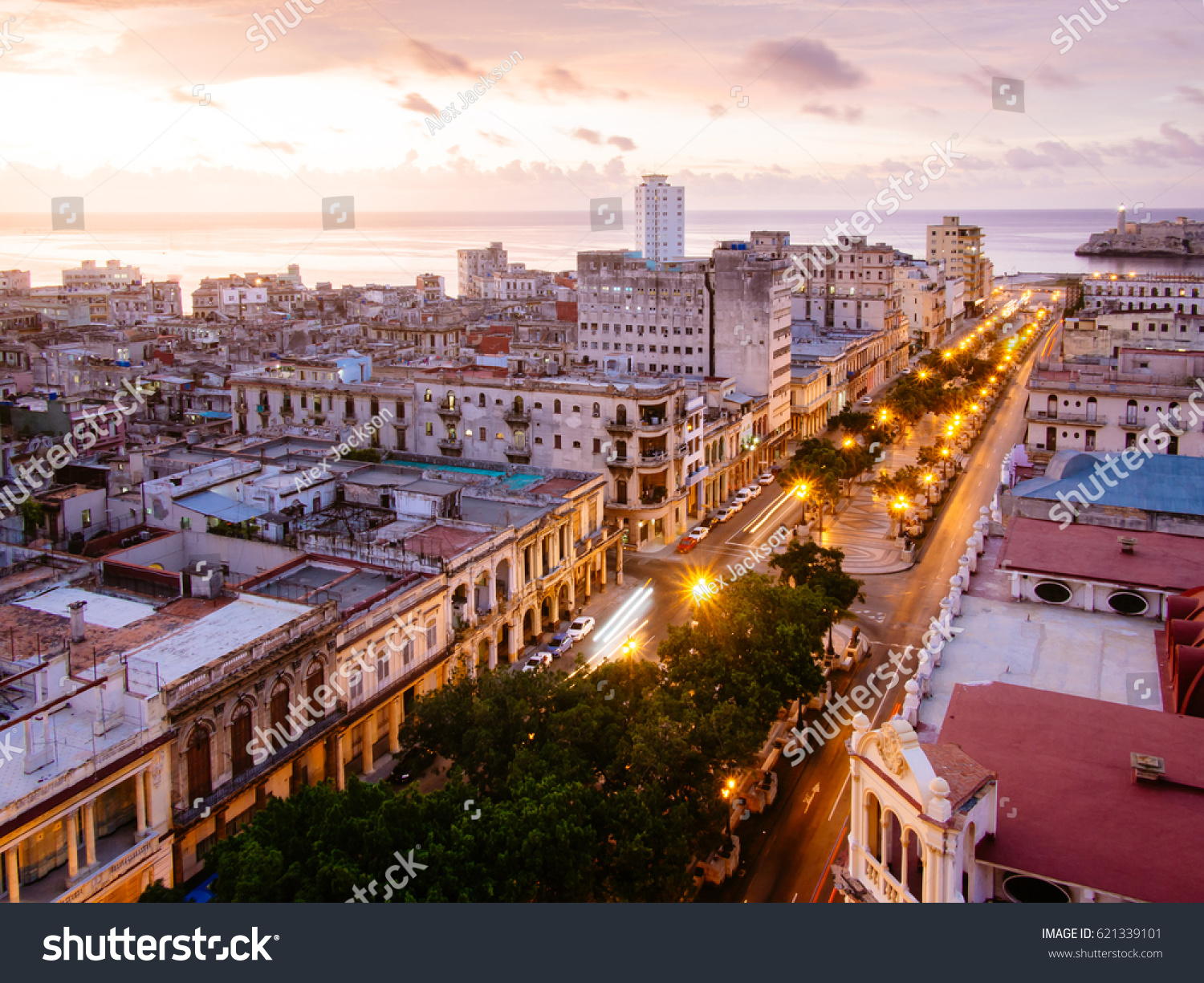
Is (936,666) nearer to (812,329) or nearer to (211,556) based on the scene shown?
(211,556)

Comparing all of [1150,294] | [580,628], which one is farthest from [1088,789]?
[1150,294]

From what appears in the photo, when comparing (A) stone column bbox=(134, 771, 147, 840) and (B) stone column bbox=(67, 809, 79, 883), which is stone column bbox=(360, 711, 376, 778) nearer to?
(A) stone column bbox=(134, 771, 147, 840)

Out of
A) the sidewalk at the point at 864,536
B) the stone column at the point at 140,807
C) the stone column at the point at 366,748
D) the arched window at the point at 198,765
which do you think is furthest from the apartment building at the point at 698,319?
the stone column at the point at 140,807

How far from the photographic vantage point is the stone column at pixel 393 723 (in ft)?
152

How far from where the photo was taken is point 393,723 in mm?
46438

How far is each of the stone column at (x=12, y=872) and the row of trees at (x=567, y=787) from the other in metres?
3.98

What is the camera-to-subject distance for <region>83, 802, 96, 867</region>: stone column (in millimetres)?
31078

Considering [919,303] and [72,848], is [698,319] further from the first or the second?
[919,303]

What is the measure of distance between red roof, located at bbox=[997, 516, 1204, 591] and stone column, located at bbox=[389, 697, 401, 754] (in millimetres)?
27169

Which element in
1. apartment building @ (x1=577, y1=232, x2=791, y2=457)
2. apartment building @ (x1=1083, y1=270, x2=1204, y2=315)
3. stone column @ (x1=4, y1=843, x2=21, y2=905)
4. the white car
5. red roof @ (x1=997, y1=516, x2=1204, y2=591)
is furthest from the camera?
apartment building @ (x1=1083, y1=270, x2=1204, y2=315)

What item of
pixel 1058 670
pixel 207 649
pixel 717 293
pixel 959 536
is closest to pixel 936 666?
pixel 1058 670

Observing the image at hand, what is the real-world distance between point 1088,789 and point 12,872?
1153 inches

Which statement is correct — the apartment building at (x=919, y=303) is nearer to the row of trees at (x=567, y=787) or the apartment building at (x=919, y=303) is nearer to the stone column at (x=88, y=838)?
the row of trees at (x=567, y=787)

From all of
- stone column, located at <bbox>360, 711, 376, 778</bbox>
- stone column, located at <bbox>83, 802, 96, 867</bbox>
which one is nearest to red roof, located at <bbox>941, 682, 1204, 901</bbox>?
stone column, located at <bbox>360, 711, 376, 778</bbox>
